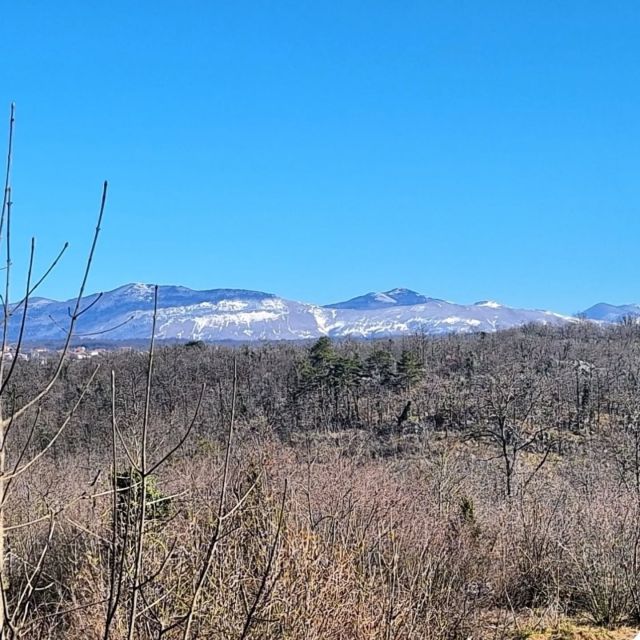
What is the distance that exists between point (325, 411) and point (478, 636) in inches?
2615

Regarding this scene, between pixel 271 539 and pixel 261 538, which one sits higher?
pixel 271 539

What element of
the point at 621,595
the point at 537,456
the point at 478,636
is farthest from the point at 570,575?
the point at 537,456

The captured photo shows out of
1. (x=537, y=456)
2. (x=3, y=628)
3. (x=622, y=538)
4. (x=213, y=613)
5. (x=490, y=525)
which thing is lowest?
(x=537, y=456)

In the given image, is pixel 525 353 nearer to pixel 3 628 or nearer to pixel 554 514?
pixel 554 514

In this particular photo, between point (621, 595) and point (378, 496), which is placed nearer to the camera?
point (621, 595)

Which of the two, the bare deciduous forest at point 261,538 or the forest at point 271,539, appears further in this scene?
the forest at point 271,539

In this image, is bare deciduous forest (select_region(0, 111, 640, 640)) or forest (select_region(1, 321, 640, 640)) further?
forest (select_region(1, 321, 640, 640))

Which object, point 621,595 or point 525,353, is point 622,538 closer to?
point 621,595

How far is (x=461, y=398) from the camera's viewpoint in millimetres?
74500

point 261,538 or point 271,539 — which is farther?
point 261,538

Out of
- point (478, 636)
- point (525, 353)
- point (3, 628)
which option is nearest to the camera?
point (3, 628)

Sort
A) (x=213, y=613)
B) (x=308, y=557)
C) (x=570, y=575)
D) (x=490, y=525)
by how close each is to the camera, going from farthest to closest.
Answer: (x=490, y=525), (x=570, y=575), (x=308, y=557), (x=213, y=613)

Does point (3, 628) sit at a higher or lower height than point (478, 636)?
higher

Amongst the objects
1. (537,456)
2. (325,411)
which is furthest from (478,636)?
(325,411)
